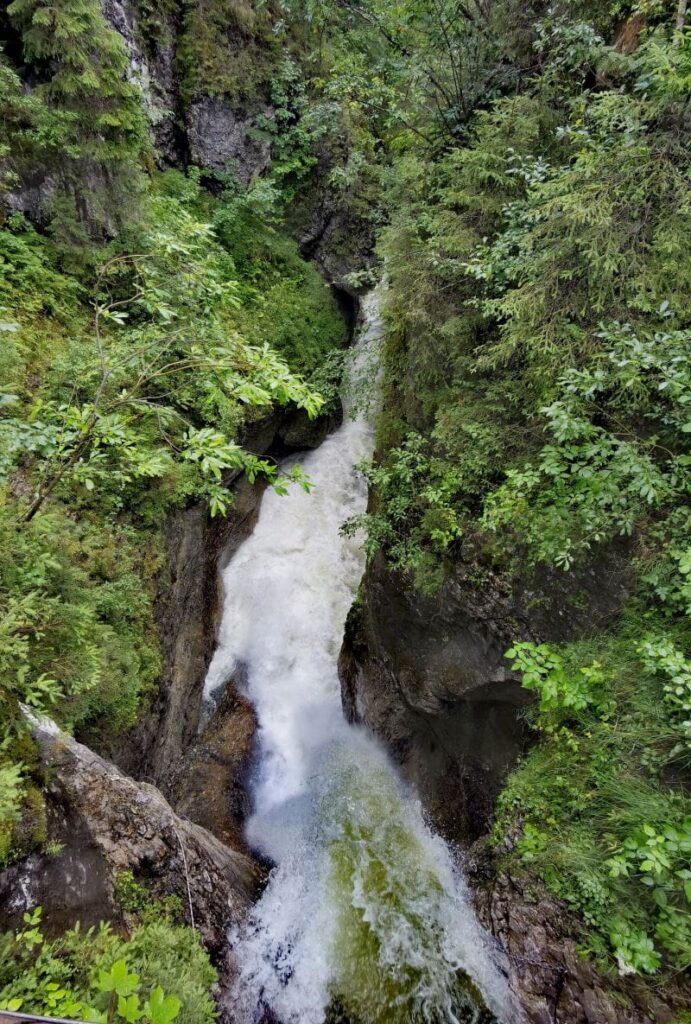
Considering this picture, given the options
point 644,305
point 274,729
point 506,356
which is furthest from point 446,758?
point 644,305

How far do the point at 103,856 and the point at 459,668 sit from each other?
13.5 feet

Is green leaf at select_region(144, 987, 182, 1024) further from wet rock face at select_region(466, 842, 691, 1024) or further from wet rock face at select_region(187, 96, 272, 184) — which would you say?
wet rock face at select_region(187, 96, 272, 184)

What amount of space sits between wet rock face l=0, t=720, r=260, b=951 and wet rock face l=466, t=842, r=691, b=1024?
2810 millimetres

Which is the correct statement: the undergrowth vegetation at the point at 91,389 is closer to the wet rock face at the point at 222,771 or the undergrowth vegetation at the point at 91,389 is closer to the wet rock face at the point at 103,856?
the wet rock face at the point at 103,856

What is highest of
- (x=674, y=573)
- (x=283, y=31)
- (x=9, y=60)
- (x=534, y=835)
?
(x=283, y=31)

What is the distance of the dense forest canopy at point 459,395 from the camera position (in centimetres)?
344

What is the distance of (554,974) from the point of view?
3762 millimetres

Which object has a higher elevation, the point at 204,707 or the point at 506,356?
the point at 506,356

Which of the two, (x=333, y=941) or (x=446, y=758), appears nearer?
(x=333, y=941)

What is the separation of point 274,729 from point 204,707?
1.31 metres

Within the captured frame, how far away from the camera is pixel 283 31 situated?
1130 centimetres

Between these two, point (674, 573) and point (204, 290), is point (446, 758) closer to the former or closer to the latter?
point (674, 573)

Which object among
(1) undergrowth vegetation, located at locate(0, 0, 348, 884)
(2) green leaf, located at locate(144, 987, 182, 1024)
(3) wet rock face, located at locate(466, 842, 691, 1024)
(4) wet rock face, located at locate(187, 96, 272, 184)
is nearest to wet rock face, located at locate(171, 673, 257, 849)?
(1) undergrowth vegetation, located at locate(0, 0, 348, 884)

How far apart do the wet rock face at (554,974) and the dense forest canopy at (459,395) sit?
154 mm
